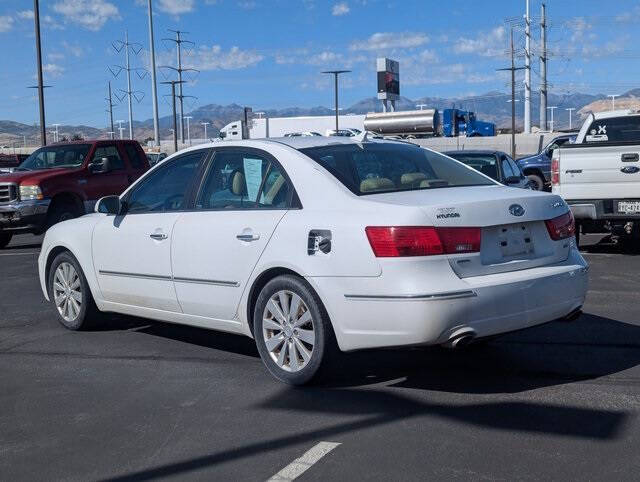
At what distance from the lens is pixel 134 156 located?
17.5 m

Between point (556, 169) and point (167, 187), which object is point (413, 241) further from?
point (556, 169)

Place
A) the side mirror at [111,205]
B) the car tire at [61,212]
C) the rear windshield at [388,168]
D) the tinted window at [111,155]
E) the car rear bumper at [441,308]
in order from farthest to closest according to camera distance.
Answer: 1. the tinted window at [111,155]
2. the car tire at [61,212]
3. the side mirror at [111,205]
4. the rear windshield at [388,168]
5. the car rear bumper at [441,308]

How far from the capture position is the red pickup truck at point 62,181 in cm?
1579

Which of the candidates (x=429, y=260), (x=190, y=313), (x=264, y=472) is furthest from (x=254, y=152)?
(x=264, y=472)

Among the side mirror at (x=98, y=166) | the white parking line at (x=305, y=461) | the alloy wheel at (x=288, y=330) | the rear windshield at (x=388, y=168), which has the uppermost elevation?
the side mirror at (x=98, y=166)

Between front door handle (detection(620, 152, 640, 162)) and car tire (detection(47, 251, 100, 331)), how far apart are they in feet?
24.3

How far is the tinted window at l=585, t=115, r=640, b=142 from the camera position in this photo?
1375 centimetres

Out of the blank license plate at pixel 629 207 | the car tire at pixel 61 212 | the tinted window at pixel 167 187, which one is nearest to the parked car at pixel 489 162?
the blank license plate at pixel 629 207

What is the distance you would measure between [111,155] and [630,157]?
9.90m

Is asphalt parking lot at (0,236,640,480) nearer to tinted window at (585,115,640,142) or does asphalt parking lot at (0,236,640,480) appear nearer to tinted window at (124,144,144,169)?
tinted window at (585,115,640,142)

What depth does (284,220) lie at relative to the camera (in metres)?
5.76

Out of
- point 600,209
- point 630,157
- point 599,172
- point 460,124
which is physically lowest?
point 600,209

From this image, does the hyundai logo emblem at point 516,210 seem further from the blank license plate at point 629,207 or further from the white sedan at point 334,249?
the blank license plate at point 629,207

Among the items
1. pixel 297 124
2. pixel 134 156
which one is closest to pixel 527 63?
pixel 297 124
